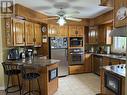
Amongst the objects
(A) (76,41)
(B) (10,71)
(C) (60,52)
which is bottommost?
(B) (10,71)

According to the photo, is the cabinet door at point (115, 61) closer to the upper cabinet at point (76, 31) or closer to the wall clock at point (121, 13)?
the upper cabinet at point (76, 31)

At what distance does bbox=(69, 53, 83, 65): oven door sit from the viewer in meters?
6.28

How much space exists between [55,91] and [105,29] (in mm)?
3370

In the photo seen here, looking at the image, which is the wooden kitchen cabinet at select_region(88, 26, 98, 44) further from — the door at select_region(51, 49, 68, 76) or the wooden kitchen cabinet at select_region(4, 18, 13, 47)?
the wooden kitchen cabinet at select_region(4, 18, 13, 47)

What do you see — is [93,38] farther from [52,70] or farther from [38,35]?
[52,70]

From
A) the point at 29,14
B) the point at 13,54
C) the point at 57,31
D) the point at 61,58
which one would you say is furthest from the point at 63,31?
the point at 13,54

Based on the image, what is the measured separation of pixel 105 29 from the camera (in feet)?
19.6

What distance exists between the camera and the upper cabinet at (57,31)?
597 centimetres

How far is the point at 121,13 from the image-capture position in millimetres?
1868

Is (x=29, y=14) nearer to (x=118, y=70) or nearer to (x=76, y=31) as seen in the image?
(x=76, y=31)

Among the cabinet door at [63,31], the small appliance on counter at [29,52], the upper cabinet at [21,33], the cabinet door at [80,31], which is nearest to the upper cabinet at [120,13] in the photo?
the upper cabinet at [21,33]

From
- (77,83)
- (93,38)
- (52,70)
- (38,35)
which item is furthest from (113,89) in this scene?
(93,38)

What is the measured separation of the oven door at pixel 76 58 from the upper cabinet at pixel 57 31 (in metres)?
0.95

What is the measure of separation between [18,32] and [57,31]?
2051 millimetres
